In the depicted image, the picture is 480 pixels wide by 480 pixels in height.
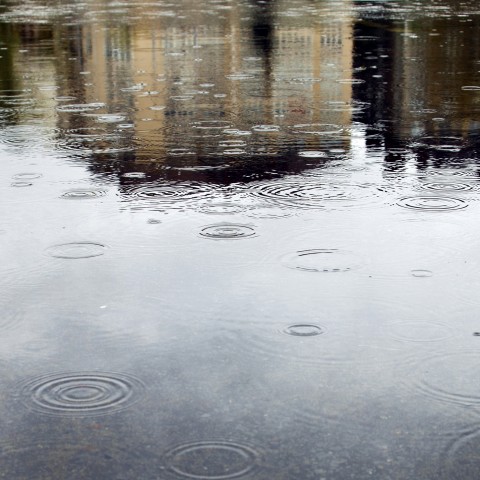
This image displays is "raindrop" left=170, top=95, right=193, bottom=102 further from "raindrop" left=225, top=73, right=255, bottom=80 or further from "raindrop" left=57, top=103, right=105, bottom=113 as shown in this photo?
"raindrop" left=225, top=73, right=255, bottom=80

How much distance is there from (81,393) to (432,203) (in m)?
4.00

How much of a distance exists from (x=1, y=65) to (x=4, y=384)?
1575 centimetres

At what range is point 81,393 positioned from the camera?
447 cm

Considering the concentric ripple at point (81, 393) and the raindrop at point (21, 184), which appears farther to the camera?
the raindrop at point (21, 184)

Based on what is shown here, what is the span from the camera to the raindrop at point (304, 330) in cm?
514

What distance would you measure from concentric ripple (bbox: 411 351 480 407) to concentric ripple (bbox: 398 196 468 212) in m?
2.91

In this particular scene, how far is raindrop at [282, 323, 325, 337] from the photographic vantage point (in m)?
5.14

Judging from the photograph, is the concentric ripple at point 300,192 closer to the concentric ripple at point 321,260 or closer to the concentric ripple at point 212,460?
the concentric ripple at point 321,260

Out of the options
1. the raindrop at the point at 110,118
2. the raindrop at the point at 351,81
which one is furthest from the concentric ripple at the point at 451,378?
the raindrop at the point at 351,81

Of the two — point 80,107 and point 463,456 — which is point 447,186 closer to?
point 463,456

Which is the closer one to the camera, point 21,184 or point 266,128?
point 21,184

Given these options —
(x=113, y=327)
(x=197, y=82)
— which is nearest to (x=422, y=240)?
(x=113, y=327)

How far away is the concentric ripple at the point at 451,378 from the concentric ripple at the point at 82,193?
401 centimetres

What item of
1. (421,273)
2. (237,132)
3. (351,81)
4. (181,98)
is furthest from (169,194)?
(351,81)
